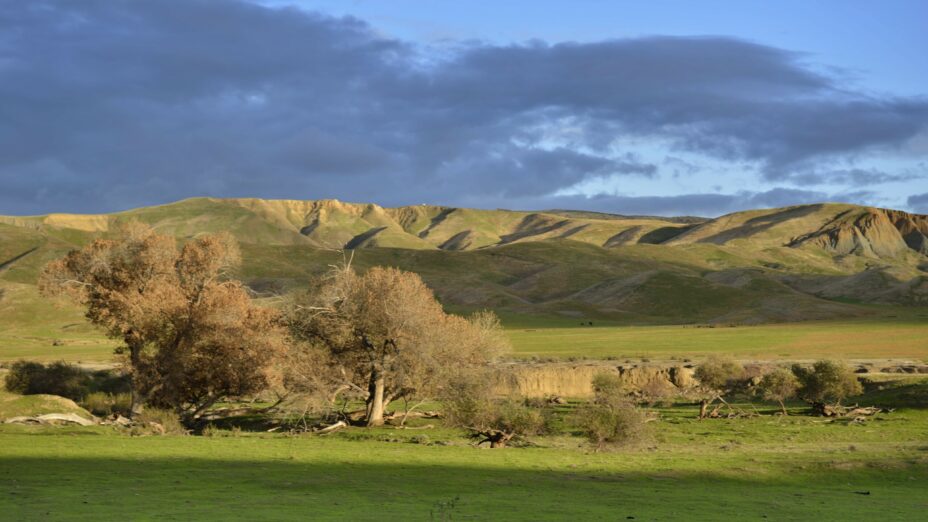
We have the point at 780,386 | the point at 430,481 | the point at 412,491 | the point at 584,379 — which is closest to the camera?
the point at 412,491

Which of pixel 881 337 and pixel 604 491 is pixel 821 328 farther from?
pixel 604 491

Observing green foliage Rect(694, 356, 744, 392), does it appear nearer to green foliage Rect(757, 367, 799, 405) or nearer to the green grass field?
green foliage Rect(757, 367, 799, 405)

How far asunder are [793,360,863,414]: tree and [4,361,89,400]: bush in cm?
3769

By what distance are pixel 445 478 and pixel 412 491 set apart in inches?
116

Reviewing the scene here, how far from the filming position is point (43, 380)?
50.3 m

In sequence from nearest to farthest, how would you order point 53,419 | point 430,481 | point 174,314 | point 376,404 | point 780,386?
1. point 430,481
2. point 53,419
3. point 174,314
4. point 376,404
5. point 780,386

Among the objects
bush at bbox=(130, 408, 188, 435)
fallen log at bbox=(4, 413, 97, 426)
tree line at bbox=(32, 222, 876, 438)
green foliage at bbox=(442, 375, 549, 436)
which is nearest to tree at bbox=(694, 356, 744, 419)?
tree line at bbox=(32, 222, 876, 438)

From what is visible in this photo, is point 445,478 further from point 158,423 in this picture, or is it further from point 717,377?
point 717,377

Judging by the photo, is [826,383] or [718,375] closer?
[826,383]

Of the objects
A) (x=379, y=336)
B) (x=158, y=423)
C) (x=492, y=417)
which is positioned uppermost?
(x=379, y=336)

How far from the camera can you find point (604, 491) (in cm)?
2511

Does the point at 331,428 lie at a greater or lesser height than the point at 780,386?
lesser

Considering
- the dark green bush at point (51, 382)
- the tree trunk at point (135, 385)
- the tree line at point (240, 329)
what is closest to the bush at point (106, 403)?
the dark green bush at point (51, 382)

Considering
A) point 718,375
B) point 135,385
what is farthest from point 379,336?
point 718,375
